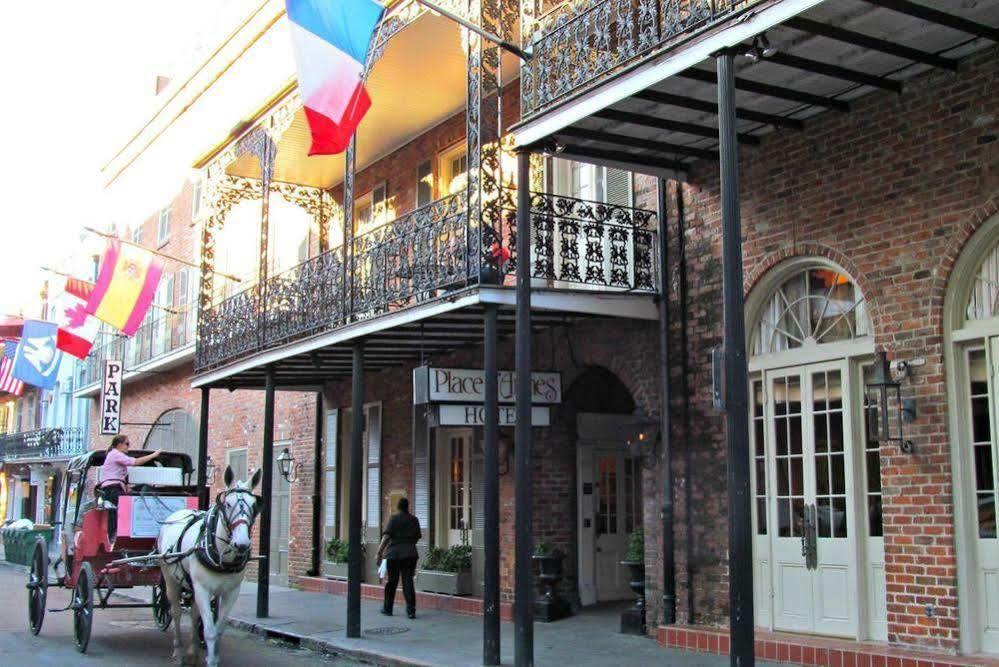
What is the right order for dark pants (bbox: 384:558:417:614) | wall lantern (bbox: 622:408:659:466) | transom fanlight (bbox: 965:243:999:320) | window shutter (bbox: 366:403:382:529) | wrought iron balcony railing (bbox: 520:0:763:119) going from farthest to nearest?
window shutter (bbox: 366:403:382:529), dark pants (bbox: 384:558:417:614), wall lantern (bbox: 622:408:659:466), transom fanlight (bbox: 965:243:999:320), wrought iron balcony railing (bbox: 520:0:763:119)

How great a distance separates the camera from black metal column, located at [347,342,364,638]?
12.2 metres

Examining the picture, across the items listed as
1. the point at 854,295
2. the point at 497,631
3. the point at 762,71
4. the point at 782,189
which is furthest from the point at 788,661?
the point at 762,71

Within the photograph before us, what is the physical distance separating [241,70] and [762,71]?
14.9m

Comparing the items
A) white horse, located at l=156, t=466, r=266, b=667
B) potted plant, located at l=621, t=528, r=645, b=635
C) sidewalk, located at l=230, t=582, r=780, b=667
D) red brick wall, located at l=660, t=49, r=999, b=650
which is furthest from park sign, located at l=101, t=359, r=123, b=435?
red brick wall, located at l=660, t=49, r=999, b=650

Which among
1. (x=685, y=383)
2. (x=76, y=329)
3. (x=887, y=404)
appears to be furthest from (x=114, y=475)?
(x=76, y=329)

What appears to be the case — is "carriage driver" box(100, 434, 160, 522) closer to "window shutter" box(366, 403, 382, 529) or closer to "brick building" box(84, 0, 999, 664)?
"brick building" box(84, 0, 999, 664)

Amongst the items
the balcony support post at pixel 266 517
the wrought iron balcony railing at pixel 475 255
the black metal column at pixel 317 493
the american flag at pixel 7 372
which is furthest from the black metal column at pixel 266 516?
the american flag at pixel 7 372

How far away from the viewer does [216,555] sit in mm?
9617

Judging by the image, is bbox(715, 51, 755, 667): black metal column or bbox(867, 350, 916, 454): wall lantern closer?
bbox(715, 51, 755, 667): black metal column

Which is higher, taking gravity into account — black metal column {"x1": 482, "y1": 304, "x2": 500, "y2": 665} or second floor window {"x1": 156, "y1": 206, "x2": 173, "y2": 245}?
second floor window {"x1": 156, "y1": 206, "x2": 173, "y2": 245}

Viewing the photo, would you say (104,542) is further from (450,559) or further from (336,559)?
(336,559)

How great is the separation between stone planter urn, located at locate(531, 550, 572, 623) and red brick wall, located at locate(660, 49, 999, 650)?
261 cm

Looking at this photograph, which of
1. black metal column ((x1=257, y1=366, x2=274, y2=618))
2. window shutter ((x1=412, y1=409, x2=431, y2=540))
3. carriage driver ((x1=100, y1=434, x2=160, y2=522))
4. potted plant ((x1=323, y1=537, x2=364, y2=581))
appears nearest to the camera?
carriage driver ((x1=100, y1=434, x2=160, y2=522))

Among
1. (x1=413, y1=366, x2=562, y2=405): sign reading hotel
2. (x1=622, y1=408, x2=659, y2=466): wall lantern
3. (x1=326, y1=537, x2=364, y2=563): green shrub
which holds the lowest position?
(x1=326, y1=537, x2=364, y2=563): green shrub
